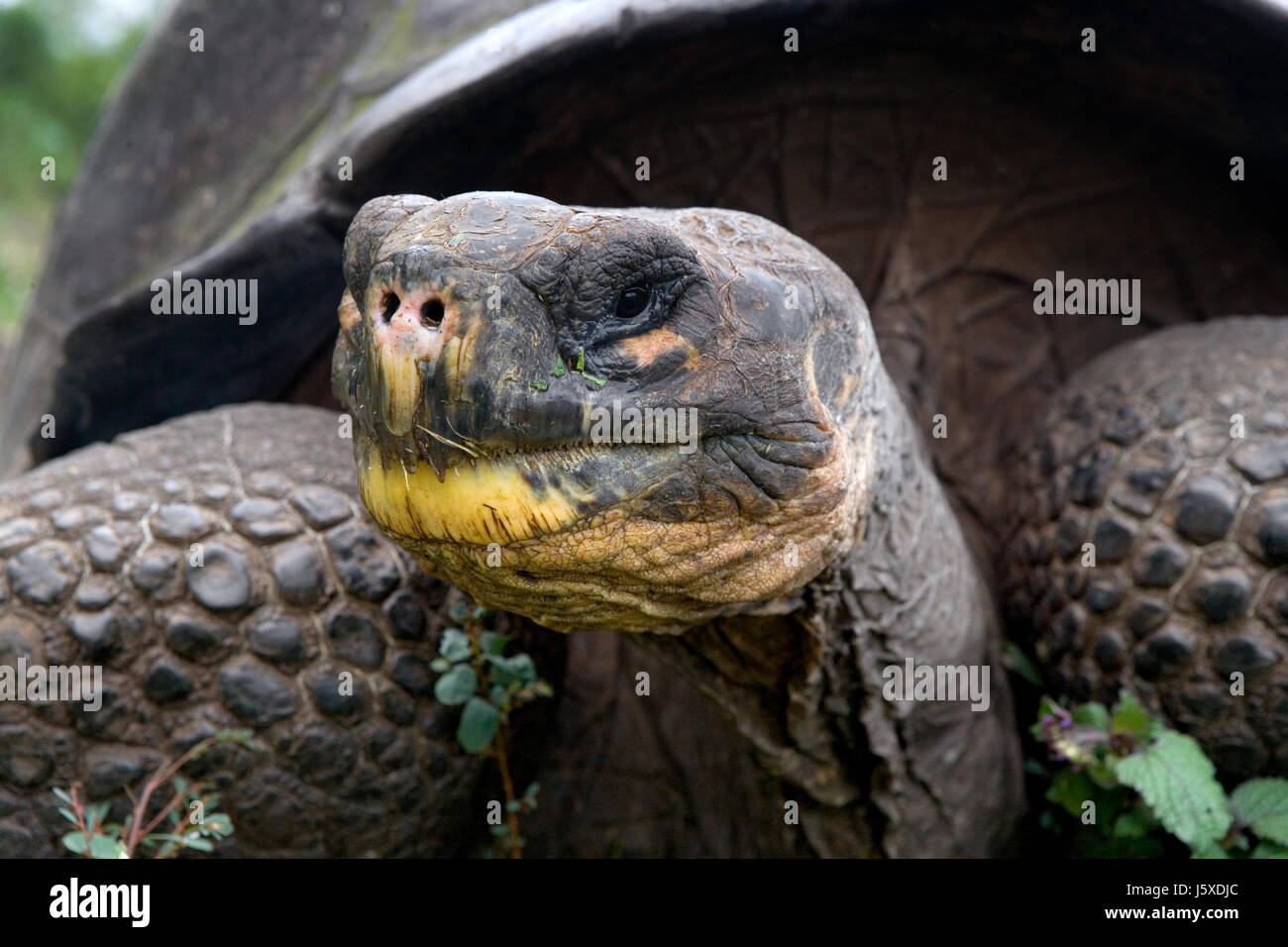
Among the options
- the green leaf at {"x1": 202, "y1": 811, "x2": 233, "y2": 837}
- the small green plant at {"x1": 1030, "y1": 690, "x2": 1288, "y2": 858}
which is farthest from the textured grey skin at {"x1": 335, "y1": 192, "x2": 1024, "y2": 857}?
the green leaf at {"x1": 202, "y1": 811, "x2": 233, "y2": 837}

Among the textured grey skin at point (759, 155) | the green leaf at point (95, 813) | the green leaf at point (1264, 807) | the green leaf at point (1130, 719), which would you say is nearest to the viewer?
the green leaf at point (95, 813)

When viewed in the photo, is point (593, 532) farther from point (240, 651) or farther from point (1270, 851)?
point (1270, 851)

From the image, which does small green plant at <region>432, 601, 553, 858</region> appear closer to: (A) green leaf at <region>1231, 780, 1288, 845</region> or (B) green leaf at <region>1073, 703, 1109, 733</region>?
(B) green leaf at <region>1073, 703, 1109, 733</region>

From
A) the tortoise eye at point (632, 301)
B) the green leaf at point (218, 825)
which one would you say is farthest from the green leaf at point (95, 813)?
the tortoise eye at point (632, 301)

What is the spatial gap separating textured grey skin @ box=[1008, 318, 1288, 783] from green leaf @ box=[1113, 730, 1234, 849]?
0.49 ft

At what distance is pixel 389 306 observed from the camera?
4.43ft

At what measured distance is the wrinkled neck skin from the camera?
1.86 meters

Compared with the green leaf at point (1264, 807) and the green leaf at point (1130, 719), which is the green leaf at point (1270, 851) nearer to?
the green leaf at point (1264, 807)

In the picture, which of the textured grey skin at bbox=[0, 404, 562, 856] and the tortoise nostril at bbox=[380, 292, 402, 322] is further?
the textured grey skin at bbox=[0, 404, 562, 856]

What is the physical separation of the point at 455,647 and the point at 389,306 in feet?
3.25

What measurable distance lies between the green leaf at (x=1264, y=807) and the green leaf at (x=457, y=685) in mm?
1336

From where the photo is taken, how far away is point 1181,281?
2941 mm

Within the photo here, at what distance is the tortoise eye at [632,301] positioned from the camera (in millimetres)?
1403
